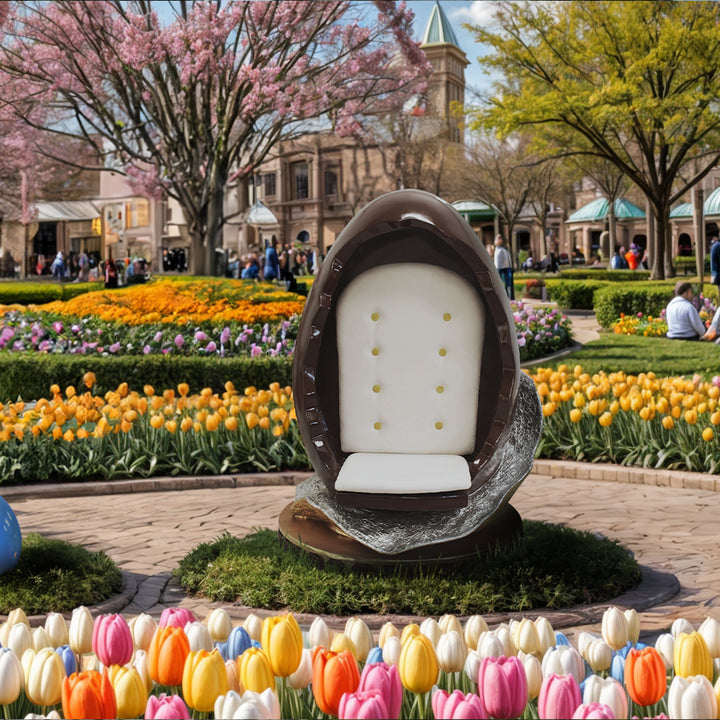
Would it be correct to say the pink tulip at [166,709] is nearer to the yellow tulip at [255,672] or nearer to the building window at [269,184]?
the yellow tulip at [255,672]

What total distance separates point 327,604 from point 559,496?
309 centimetres

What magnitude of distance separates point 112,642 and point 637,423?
5774mm

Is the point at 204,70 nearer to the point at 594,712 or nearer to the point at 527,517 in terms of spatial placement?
the point at 527,517

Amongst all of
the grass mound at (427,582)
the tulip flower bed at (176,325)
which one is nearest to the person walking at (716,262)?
the tulip flower bed at (176,325)

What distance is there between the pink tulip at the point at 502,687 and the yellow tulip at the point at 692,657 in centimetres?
47

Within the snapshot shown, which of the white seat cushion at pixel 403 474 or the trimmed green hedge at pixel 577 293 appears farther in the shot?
the trimmed green hedge at pixel 577 293

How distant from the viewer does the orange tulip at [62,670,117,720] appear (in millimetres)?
2195

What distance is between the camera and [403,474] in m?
4.45

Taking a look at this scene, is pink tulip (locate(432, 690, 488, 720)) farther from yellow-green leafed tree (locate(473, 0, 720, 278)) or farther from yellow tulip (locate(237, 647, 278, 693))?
yellow-green leafed tree (locate(473, 0, 720, 278))

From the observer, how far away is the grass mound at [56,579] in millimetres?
4457

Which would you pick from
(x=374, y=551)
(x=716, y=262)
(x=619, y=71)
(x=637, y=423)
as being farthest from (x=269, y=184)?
(x=374, y=551)

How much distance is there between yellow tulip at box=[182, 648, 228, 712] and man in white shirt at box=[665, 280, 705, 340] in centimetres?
1242

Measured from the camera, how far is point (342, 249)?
4.57 metres

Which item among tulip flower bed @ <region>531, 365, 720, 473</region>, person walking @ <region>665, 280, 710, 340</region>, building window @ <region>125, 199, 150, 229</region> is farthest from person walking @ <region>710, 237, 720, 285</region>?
building window @ <region>125, 199, 150, 229</region>
